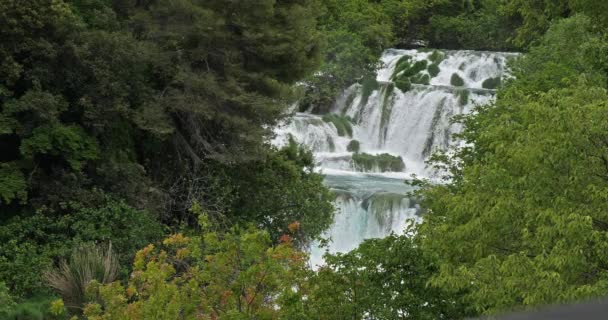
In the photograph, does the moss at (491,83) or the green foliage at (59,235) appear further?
the moss at (491,83)

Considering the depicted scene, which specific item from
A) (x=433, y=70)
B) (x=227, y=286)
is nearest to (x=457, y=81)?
(x=433, y=70)

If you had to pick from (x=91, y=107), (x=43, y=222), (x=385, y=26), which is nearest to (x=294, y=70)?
(x=91, y=107)

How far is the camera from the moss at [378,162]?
85.1ft

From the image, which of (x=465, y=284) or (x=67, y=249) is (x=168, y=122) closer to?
(x=67, y=249)

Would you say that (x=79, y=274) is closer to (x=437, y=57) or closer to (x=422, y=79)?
(x=422, y=79)

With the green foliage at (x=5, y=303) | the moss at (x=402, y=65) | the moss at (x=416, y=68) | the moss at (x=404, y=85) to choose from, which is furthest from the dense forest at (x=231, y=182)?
the moss at (x=402, y=65)

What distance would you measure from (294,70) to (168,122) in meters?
3.39

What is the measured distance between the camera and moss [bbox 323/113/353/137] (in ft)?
94.7

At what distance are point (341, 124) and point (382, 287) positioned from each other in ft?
68.7

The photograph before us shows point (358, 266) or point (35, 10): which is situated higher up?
point (35, 10)

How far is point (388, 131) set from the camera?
29688 mm

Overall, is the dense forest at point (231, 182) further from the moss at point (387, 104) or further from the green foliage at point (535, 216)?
the moss at point (387, 104)

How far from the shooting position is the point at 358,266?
8.40 meters

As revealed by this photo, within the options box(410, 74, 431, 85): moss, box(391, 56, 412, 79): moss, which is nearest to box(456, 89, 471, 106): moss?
box(410, 74, 431, 85): moss
